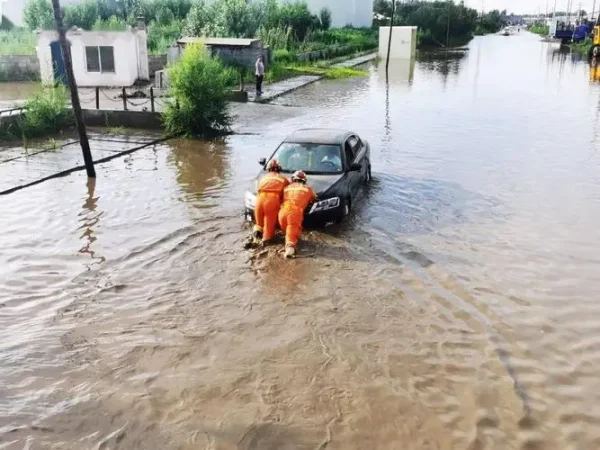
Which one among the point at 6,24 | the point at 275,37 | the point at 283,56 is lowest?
the point at 283,56

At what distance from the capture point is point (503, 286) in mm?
8180

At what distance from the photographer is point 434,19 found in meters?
77.4

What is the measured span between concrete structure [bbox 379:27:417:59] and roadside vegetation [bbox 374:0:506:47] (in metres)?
23.9

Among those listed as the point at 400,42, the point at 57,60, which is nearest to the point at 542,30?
the point at 400,42

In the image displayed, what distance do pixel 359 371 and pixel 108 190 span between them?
7794 millimetres

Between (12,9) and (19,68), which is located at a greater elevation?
(12,9)

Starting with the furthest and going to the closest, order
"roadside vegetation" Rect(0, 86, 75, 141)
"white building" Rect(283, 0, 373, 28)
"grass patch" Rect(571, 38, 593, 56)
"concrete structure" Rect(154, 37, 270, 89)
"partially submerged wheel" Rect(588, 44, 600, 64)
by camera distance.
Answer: "white building" Rect(283, 0, 373, 28), "grass patch" Rect(571, 38, 593, 56), "partially submerged wheel" Rect(588, 44, 600, 64), "concrete structure" Rect(154, 37, 270, 89), "roadside vegetation" Rect(0, 86, 75, 141)

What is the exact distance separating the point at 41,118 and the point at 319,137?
31.8ft

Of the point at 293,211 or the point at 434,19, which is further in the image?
the point at 434,19

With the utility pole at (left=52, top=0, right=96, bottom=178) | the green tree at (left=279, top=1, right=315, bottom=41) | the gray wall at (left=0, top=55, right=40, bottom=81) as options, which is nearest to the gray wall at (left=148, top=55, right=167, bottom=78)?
the gray wall at (left=0, top=55, right=40, bottom=81)

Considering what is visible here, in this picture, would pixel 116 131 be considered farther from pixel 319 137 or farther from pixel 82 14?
pixel 82 14

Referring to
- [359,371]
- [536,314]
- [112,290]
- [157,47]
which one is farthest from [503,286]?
[157,47]

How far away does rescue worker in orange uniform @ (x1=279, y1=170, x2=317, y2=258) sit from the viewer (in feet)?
29.3

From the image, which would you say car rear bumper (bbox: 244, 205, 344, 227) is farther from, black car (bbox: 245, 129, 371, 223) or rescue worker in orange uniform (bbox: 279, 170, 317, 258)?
rescue worker in orange uniform (bbox: 279, 170, 317, 258)
